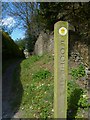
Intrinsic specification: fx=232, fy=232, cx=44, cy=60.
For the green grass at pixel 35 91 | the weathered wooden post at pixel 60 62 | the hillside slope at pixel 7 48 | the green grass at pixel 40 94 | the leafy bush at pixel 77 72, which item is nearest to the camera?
the weathered wooden post at pixel 60 62

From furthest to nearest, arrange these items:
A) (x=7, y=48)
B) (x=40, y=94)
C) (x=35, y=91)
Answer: (x=7, y=48)
(x=35, y=91)
(x=40, y=94)

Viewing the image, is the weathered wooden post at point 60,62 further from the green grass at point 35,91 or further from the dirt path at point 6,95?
the dirt path at point 6,95

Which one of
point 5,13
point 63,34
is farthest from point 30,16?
point 63,34

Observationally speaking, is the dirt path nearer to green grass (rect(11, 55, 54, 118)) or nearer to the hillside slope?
green grass (rect(11, 55, 54, 118))

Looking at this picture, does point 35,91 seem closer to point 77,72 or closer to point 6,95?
point 6,95

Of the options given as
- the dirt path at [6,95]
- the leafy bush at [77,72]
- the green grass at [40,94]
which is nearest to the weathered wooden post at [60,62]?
the green grass at [40,94]

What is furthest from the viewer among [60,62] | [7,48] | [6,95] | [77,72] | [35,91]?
[7,48]

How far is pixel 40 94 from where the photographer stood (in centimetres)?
685

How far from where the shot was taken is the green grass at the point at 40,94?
19.0 feet

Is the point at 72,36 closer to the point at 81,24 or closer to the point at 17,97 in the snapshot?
the point at 81,24

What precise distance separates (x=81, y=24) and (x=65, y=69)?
507 centimetres

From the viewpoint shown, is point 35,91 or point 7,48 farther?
point 7,48

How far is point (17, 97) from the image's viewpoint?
7.15 m

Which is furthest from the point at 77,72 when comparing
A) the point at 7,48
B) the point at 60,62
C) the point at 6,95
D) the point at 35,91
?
the point at 7,48
